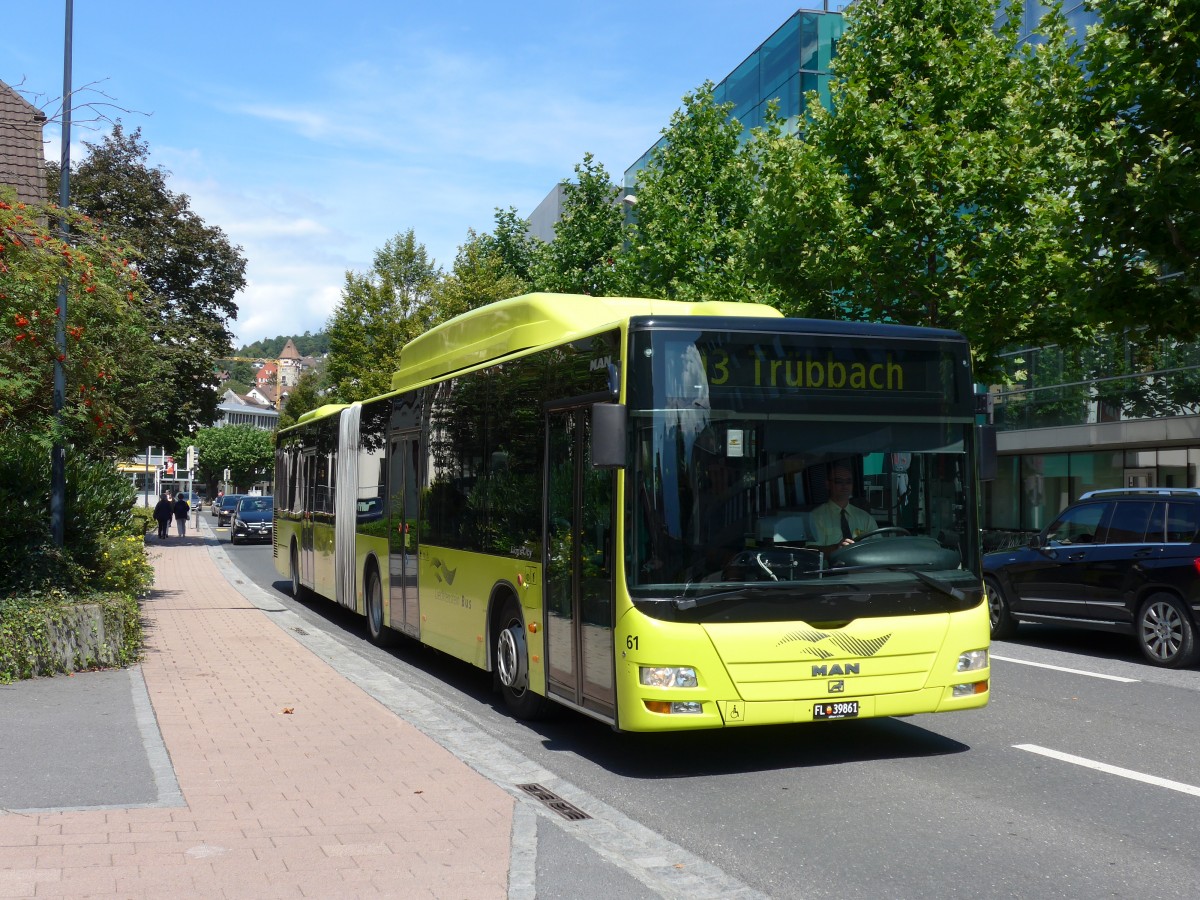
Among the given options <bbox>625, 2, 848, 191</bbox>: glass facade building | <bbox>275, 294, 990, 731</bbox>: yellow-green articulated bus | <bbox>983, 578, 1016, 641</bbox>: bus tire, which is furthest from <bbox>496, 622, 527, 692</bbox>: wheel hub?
<bbox>625, 2, 848, 191</bbox>: glass facade building

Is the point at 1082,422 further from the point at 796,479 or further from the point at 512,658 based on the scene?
the point at 796,479

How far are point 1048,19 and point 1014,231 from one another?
4732 millimetres

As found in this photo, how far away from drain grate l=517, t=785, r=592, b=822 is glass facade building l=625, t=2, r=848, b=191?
95.7 ft

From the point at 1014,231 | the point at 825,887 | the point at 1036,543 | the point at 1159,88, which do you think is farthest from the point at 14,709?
the point at 1014,231

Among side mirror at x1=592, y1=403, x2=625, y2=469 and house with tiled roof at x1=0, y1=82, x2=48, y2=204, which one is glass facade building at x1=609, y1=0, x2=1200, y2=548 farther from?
side mirror at x1=592, y1=403, x2=625, y2=469

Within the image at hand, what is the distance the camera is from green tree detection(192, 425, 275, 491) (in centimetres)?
12038

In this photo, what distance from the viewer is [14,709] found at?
9.20 meters

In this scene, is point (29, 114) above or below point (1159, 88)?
above

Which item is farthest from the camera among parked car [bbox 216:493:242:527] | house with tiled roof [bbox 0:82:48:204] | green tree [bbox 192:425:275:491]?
green tree [bbox 192:425:275:491]

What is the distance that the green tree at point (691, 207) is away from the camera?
31.7 m

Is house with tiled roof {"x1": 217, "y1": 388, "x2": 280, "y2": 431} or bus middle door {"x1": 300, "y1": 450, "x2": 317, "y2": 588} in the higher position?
house with tiled roof {"x1": 217, "y1": 388, "x2": 280, "y2": 431}

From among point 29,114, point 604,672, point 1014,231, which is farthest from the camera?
point 29,114

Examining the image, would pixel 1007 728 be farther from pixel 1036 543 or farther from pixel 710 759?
pixel 1036 543

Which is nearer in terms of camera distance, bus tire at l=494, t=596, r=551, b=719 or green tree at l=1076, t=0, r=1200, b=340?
bus tire at l=494, t=596, r=551, b=719
